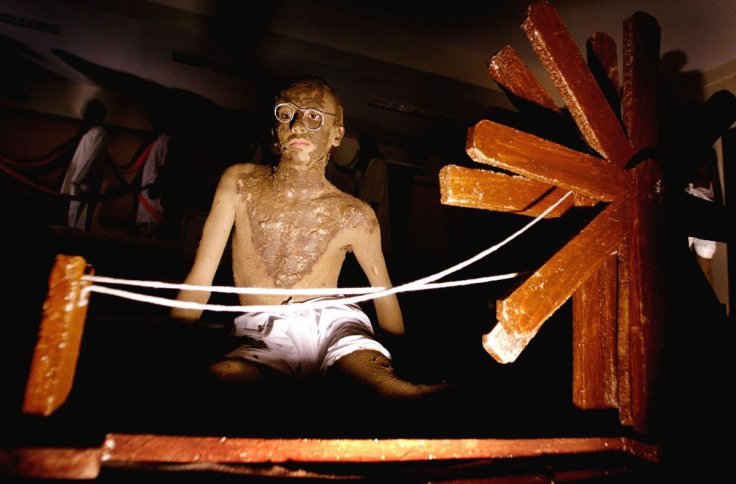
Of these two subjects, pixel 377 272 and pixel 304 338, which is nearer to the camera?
pixel 304 338

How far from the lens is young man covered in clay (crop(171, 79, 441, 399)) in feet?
7.34

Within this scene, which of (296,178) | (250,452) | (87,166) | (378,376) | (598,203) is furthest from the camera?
(87,166)

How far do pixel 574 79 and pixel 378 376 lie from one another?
179 cm

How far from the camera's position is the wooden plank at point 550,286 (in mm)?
1652

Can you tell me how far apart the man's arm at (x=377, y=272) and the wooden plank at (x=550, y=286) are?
109cm

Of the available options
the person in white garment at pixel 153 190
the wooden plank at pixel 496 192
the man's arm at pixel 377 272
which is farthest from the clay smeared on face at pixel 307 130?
the person in white garment at pixel 153 190

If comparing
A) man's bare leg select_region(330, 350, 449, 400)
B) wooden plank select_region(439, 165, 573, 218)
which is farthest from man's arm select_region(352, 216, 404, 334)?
wooden plank select_region(439, 165, 573, 218)

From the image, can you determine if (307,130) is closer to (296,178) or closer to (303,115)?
(303,115)

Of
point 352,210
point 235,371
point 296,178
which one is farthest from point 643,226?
point 235,371

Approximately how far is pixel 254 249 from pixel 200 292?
405 mm

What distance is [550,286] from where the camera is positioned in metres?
1.76

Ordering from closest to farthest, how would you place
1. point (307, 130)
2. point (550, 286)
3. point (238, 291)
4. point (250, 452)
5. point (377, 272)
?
point (250, 452) < point (238, 291) < point (550, 286) < point (307, 130) < point (377, 272)

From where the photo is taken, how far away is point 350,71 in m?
6.94

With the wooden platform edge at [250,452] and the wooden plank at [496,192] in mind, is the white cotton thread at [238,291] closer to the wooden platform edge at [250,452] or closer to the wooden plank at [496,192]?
the wooden plank at [496,192]
